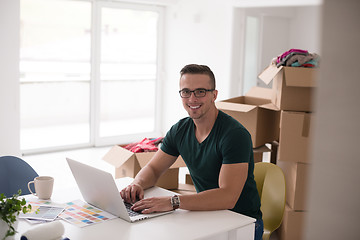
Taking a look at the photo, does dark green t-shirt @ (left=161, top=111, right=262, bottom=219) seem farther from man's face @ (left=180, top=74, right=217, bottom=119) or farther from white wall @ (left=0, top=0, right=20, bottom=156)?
white wall @ (left=0, top=0, right=20, bottom=156)

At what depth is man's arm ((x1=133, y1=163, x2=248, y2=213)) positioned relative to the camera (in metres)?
1.74

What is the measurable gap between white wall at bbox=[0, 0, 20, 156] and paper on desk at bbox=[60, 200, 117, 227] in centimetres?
332

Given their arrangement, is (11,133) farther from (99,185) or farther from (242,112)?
(99,185)

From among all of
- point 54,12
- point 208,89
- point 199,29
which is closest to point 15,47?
point 54,12

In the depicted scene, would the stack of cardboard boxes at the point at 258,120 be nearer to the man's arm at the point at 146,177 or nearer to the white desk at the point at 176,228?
the man's arm at the point at 146,177

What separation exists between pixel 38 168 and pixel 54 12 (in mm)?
2009

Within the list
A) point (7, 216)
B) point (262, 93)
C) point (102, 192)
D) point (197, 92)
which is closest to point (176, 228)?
point (102, 192)

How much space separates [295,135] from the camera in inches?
118

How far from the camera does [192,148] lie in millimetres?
2072

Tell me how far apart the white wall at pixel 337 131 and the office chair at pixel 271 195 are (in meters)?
1.80

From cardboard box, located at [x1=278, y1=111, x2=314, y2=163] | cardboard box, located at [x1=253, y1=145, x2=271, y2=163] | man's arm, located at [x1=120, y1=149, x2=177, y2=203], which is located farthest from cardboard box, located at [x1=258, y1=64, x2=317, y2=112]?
man's arm, located at [x1=120, y1=149, x2=177, y2=203]

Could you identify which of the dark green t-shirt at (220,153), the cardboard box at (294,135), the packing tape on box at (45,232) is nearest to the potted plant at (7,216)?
the packing tape on box at (45,232)

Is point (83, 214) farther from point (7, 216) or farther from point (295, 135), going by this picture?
point (295, 135)

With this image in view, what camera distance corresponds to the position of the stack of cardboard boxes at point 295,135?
300 cm
